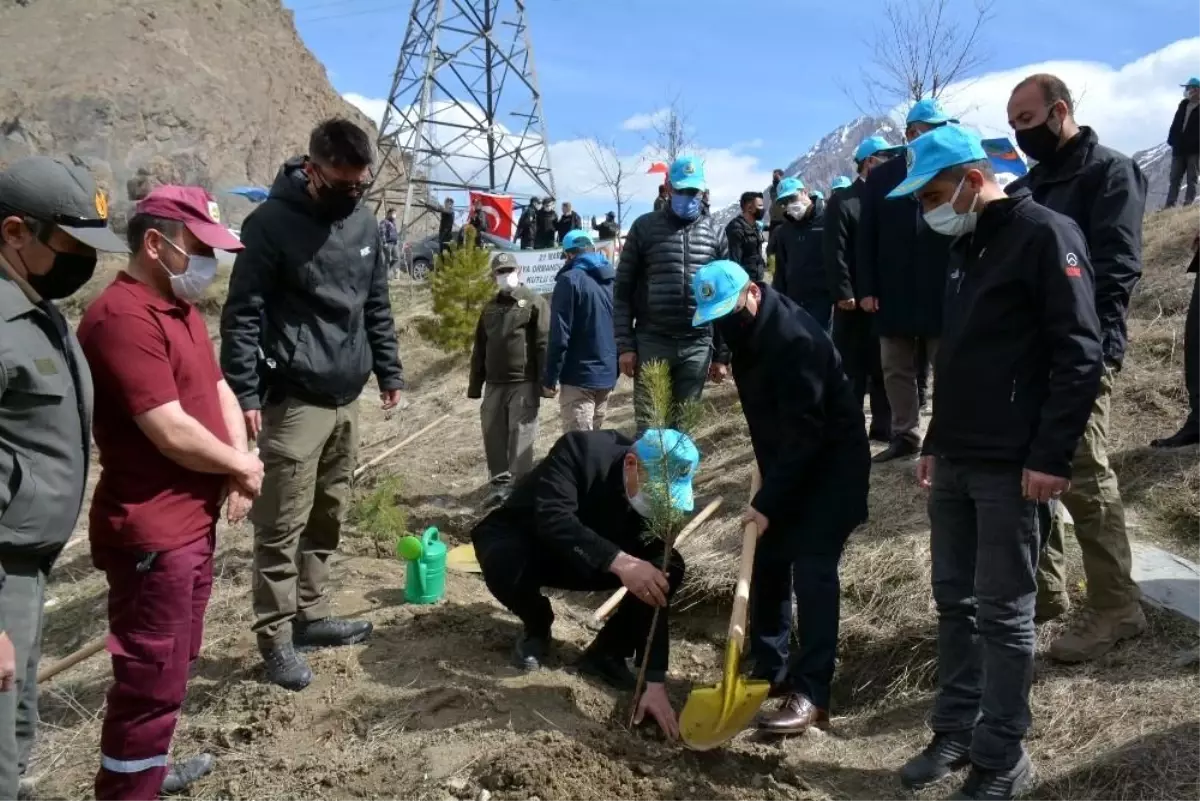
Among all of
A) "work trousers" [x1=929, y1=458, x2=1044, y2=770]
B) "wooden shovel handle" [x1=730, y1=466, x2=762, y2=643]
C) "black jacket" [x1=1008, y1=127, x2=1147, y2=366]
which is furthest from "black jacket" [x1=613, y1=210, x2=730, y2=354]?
"work trousers" [x1=929, y1=458, x2=1044, y2=770]

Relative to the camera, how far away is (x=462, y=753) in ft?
9.65

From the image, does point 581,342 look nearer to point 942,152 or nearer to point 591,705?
point 591,705

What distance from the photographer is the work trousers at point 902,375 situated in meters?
4.91

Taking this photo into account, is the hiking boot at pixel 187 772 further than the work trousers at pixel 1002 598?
Yes

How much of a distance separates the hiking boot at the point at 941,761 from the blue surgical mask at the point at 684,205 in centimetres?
326

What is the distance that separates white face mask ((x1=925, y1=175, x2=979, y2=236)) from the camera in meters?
2.62

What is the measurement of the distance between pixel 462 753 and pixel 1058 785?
1920 mm

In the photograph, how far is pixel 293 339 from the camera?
11.0 feet

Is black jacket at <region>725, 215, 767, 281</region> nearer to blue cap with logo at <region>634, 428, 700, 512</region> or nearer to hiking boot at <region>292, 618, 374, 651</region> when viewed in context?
blue cap with logo at <region>634, 428, 700, 512</region>

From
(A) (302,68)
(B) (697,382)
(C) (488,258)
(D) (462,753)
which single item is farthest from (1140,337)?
(A) (302,68)

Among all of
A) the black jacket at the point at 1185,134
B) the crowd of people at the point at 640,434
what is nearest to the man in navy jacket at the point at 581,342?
the crowd of people at the point at 640,434

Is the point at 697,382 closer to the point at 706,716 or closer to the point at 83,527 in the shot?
the point at 706,716

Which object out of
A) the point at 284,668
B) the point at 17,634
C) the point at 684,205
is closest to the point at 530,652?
the point at 284,668

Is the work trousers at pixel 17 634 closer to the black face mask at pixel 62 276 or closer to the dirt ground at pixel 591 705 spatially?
the black face mask at pixel 62 276
